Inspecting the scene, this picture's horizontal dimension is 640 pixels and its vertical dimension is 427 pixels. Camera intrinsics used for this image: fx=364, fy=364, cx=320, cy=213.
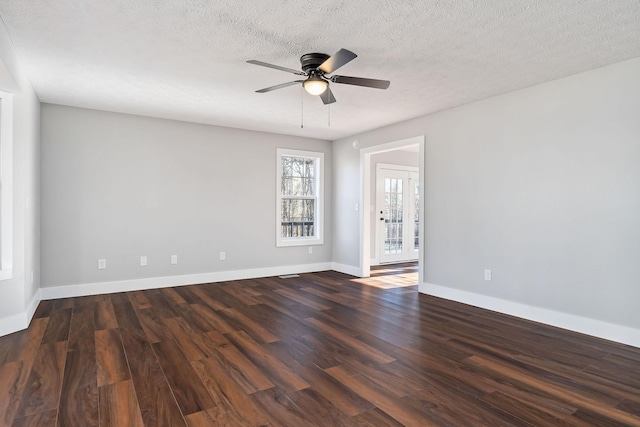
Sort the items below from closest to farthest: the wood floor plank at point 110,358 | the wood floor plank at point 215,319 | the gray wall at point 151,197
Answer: the wood floor plank at point 110,358, the wood floor plank at point 215,319, the gray wall at point 151,197

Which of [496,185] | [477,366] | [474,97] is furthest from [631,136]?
[477,366]

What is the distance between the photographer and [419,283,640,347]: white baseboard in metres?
3.10

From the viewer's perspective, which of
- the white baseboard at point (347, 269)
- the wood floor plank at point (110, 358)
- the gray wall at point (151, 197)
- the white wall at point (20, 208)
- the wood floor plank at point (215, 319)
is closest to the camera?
the wood floor plank at point (110, 358)

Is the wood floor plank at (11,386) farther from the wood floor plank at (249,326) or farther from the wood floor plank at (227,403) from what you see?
the wood floor plank at (249,326)

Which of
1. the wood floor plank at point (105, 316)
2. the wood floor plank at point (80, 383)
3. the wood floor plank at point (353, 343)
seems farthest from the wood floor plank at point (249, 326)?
the wood floor plank at point (80, 383)

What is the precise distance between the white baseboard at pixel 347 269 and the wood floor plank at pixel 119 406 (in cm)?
424

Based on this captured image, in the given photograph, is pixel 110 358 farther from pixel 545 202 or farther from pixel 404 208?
pixel 404 208

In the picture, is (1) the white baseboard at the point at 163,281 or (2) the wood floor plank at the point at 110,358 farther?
(1) the white baseboard at the point at 163,281

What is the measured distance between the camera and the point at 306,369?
101 inches

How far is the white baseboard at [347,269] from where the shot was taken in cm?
617

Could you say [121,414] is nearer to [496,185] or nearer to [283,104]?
[283,104]

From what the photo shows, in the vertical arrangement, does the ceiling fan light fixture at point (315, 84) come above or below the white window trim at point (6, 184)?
above

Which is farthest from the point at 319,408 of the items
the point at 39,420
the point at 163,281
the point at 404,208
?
the point at 404,208

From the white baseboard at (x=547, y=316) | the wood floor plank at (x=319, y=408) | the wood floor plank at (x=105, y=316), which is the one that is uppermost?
the white baseboard at (x=547, y=316)
